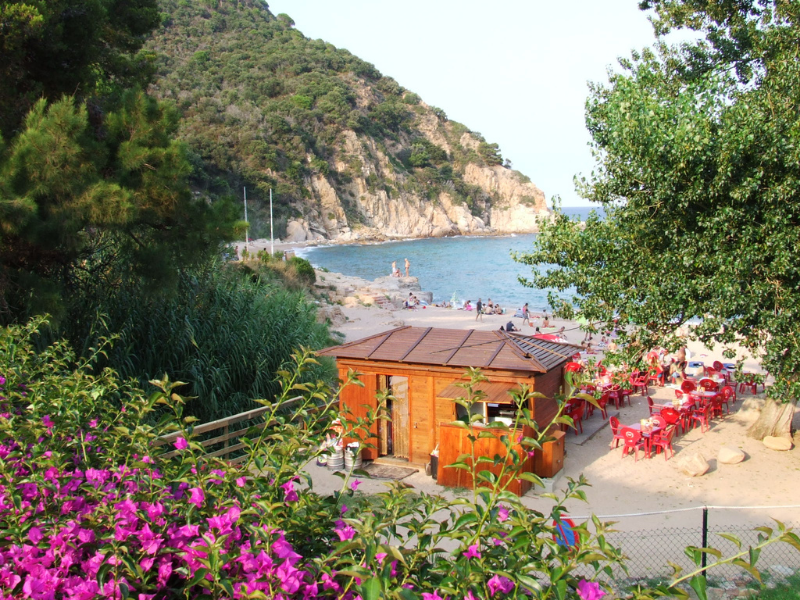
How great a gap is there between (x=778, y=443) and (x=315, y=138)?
304ft

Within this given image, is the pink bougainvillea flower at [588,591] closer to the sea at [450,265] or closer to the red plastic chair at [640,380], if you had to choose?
the red plastic chair at [640,380]

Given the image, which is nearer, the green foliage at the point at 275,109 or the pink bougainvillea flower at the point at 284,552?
the pink bougainvillea flower at the point at 284,552

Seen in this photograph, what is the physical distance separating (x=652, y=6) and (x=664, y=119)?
5.20 metres

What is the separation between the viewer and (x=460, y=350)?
9.89 metres

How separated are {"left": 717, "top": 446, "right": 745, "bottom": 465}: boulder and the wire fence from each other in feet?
6.51

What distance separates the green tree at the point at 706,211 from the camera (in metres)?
8.04

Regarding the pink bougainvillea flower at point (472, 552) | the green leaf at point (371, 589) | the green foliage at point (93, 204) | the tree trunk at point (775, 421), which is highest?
the green foliage at point (93, 204)

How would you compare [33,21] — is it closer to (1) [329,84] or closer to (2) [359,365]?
(2) [359,365]

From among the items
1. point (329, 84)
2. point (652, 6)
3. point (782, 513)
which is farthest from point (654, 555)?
point (329, 84)

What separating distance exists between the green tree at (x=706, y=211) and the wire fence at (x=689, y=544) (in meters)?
2.16


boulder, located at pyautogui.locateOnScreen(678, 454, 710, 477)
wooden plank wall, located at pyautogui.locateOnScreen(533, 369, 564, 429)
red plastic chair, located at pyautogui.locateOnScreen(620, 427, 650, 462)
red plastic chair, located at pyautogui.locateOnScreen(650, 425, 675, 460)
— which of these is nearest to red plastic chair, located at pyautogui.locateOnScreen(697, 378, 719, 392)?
red plastic chair, located at pyautogui.locateOnScreen(650, 425, 675, 460)

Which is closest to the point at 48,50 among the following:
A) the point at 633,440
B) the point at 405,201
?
the point at 633,440

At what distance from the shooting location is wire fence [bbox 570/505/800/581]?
6.48 meters

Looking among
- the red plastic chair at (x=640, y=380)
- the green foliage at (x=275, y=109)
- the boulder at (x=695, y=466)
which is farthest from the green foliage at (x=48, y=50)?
the green foliage at (x=275, y=109)
